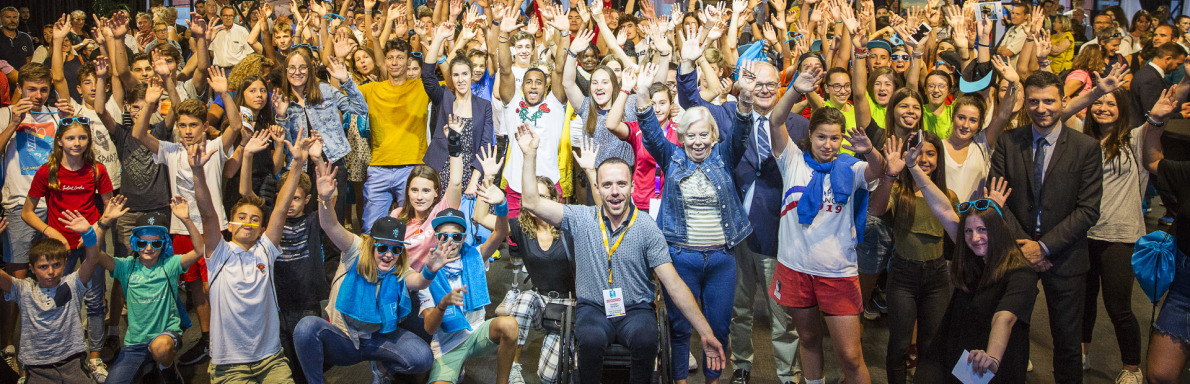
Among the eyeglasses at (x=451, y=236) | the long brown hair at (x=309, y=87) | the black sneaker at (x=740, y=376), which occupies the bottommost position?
the black sneaker at (x=740, y=376)

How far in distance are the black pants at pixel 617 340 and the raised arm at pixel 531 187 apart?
17.7 inches

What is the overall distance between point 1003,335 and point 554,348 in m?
1.91

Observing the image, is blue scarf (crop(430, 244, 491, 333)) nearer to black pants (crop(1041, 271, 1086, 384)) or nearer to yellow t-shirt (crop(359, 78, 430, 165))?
yellow t-shirt (crop(359, 78, 430, 165))

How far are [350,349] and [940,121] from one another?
3419 millimetres

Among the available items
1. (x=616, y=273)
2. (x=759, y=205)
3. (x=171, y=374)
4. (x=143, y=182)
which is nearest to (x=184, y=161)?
(x=143, y=182)

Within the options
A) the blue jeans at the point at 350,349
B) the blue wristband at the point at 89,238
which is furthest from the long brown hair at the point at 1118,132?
the blue wristband at the point at 89,238

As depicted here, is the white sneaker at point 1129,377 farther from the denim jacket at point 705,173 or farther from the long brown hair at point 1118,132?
the denim jacket at point 705,173

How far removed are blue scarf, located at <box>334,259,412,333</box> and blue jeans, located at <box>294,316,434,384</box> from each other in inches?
2.9

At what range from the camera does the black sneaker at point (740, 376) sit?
158 inches

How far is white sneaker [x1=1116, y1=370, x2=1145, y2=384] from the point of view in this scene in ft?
12.6

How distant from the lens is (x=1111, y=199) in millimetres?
3881

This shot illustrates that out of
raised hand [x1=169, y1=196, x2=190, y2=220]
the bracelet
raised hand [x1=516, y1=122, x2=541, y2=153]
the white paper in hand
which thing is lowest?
the white paper in hand

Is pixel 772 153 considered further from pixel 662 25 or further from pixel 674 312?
pixel 662 25

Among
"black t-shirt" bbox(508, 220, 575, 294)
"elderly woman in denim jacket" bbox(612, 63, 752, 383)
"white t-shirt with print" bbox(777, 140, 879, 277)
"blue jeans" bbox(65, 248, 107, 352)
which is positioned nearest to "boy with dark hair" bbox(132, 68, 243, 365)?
"blue jeans" bbox(65, 248, 107, 352)
